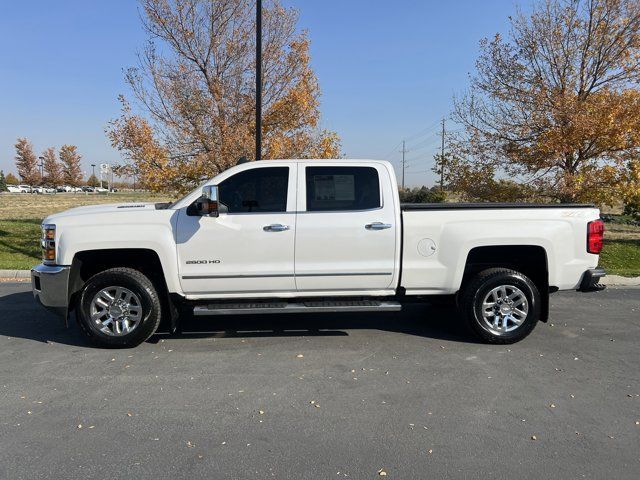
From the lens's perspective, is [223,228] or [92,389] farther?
[223,228]

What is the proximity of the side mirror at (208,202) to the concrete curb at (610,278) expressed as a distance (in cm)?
663

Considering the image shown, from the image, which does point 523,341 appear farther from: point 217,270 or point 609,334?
point 217,270

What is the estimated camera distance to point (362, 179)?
17.6 feet

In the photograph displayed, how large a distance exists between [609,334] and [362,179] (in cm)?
348

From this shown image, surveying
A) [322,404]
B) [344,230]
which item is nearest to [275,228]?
[344,230]

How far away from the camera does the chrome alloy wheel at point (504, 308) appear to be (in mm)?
5336

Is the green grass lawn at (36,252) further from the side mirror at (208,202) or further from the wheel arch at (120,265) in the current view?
the side mirror at (208,202)

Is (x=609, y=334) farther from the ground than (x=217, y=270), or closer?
closer

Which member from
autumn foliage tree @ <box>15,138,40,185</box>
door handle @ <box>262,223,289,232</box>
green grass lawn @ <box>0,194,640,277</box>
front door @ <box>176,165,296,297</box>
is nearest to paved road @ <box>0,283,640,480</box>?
front door @ <box>176,165,296,297</box>

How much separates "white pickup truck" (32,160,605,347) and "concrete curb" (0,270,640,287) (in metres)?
4.52

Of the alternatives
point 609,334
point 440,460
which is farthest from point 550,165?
Result: point 440,460

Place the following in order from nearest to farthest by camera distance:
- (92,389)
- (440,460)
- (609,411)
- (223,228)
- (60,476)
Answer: (60,476) → (440,460) → (609,411) → (92,389) → (223,228)

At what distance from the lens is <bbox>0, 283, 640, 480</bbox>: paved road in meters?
3.06

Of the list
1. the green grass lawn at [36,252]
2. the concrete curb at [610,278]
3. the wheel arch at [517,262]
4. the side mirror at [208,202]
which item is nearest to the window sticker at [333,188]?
the side mirror at [208,202]
